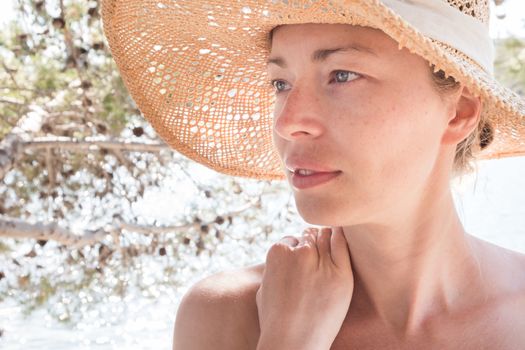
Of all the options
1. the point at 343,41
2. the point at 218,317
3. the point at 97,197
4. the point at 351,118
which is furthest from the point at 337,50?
the point at 97,197

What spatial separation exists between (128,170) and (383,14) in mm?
3310

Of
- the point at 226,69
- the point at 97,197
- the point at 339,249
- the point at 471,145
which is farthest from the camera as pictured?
the point at 97,197

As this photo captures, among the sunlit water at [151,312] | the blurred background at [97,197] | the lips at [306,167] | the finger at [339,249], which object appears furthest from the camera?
the sunlit water at [151,312]

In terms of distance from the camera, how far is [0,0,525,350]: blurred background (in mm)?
3727

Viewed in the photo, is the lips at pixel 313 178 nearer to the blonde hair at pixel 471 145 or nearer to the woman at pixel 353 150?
the woman at pixel 353 150

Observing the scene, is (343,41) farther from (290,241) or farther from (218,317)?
(218,317)

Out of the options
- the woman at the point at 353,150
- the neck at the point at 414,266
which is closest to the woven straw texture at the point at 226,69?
the woman at the point at 353,150

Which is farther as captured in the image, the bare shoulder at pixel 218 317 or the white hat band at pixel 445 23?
the bare shoulder at pixel 218 317

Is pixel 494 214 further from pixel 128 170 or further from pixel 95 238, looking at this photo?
pixel 95 238

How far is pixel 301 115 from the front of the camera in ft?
4.62

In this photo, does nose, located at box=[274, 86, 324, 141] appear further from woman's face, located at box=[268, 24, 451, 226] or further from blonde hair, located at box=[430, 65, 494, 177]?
blonde hair, located at box=[430, 65, 494, 177]

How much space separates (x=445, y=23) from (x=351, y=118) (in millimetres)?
260

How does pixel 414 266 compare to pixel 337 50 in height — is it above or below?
below

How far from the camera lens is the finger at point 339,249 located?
167 centimetres
